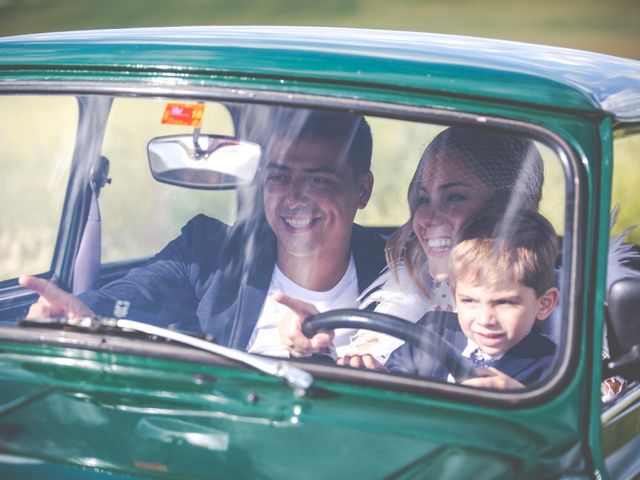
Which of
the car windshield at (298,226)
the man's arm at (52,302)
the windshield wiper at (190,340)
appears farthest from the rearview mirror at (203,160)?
the windshield wiper at (190,340)

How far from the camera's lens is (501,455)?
2223 mm

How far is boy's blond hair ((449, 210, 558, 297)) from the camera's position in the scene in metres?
2.61

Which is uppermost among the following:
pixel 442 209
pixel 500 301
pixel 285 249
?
pixel 442 209

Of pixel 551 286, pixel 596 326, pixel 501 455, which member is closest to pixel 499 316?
pixel 551 286

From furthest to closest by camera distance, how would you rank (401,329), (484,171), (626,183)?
(626,183), (484,171), (401,329)

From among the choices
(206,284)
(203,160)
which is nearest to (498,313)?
(206,284)

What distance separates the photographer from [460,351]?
2699mm

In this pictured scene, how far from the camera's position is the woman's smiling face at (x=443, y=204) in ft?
9.34

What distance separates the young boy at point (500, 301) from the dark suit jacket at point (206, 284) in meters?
0.38

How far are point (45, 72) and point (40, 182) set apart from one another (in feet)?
1.09

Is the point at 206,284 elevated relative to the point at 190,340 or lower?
elevated

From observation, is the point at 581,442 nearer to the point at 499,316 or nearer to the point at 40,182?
the point at 499,316

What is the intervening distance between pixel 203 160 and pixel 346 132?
405 mm

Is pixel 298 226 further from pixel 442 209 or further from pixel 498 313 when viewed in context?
pixel 498 313
